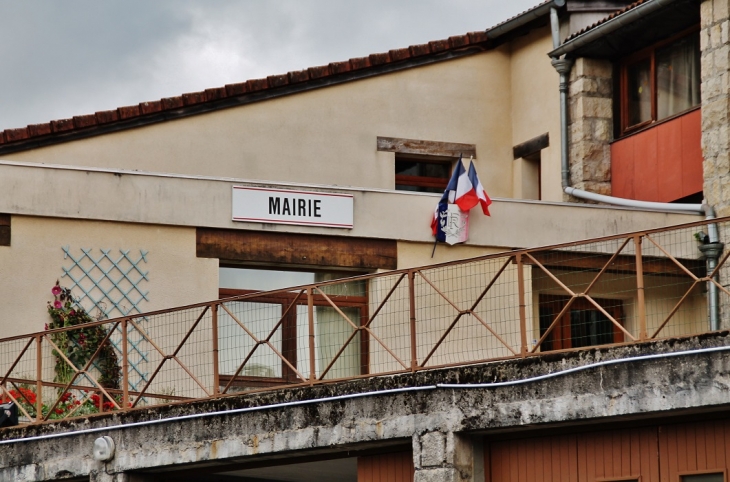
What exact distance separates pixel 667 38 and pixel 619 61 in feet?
3.89

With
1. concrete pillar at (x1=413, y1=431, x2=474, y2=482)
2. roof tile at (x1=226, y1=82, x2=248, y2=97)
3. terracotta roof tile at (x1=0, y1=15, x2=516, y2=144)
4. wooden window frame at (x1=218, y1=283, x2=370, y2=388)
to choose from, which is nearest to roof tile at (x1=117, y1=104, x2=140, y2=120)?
terracotta roof tile at (x1=0, y1=15, x2=516, y2=144)

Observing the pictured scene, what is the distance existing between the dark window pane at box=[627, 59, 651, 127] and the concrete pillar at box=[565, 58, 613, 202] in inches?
12.1

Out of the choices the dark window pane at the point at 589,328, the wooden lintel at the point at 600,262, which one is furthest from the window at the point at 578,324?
→ the wooden lintel at the point at 600,262

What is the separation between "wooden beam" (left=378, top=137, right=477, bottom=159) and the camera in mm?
21703

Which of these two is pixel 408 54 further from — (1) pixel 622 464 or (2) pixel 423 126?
(1) pixel 622 464

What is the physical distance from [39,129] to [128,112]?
1.24 m

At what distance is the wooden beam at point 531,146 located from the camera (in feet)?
71.8

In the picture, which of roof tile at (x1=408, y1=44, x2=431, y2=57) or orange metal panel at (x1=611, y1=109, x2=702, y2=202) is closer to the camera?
orange metal panel at (x1=611, y1=109, x2=702, y2=202)

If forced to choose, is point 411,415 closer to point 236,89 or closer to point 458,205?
point 458,205

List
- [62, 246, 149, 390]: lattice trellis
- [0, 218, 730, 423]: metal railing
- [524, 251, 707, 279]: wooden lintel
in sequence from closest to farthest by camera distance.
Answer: [0, 218, 730, 423]: metal railing, [524, 251, 707, 279]: wooden lintel, [62, 246, 149, 390]: lattice trellis

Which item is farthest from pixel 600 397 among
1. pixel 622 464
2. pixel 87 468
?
pixel 87 468

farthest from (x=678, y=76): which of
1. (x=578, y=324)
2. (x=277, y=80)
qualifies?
(x=277, y=80)

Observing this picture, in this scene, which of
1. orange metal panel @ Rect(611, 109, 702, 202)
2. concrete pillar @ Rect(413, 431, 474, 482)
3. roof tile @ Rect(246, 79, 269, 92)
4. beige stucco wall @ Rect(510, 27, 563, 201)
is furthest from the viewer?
beige stucco wall @ Rect(510, 27, 563, 201)

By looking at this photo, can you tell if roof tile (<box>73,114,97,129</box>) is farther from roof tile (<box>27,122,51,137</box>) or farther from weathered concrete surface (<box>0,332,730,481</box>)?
weathered concrete surface (<box>0,332,730,481</box>)
